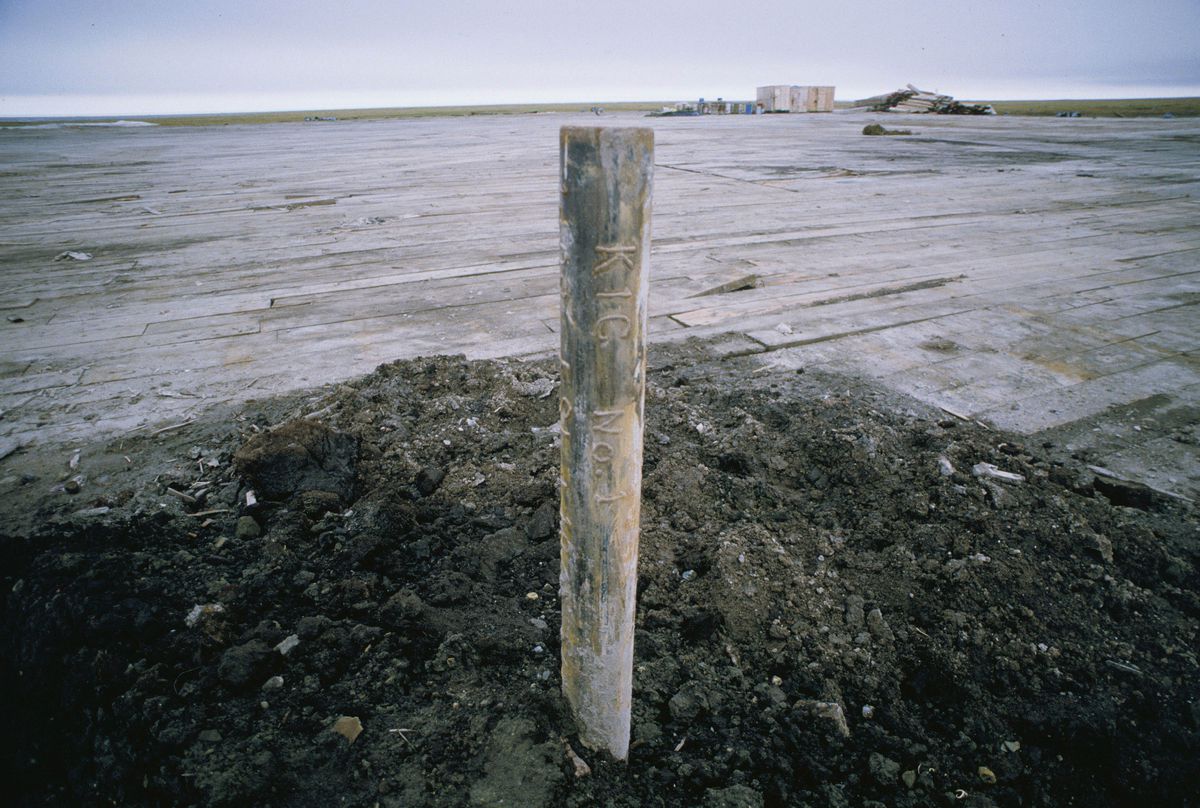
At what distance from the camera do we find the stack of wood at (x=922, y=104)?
32.0m

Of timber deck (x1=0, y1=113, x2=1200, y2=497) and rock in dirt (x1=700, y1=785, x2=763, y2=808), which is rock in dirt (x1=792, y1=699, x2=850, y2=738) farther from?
timber deck (x1=0, y1=113, x2=1200, y2=497)

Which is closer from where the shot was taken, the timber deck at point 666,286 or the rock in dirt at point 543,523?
the rock in dirt at point 543,523

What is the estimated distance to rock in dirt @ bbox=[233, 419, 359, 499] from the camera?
2416 mm

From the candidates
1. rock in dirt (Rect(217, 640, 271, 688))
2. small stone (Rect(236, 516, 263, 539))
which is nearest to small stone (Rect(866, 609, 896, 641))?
rock in dirt (Rect(217, 640, 271, 688))

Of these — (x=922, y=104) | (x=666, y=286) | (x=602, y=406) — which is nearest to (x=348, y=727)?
(x=602, y=406)

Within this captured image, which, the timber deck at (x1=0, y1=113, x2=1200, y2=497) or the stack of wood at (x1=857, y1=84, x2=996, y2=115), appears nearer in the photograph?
the timber deck at (x1=0, y1=113, x2=1200, y2=497)

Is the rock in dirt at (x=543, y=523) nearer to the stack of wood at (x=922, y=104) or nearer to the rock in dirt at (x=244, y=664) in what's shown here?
the rock in dirt at (x=244, y=664)

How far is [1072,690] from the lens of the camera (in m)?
1.71

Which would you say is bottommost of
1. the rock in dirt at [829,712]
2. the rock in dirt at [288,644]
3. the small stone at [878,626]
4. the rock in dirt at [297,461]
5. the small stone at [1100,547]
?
the rock in dirt at [829,712]

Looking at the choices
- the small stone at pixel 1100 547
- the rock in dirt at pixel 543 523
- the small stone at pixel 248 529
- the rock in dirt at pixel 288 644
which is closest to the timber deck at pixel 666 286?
the small stone at pixel 1100 547

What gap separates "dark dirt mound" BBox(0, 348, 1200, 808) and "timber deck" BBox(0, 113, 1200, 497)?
892 millimetres

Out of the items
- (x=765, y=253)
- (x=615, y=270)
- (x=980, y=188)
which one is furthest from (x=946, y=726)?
(x=980, y=188)

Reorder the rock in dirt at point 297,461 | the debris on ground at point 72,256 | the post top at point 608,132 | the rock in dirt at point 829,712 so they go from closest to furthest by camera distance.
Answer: the post top at point 608,132 < the rock in dirt at point 829,712 < the rock in dirt at point 297,461 < the debris on ground at point 72,256

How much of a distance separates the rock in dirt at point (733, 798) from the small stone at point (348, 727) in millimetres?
838
